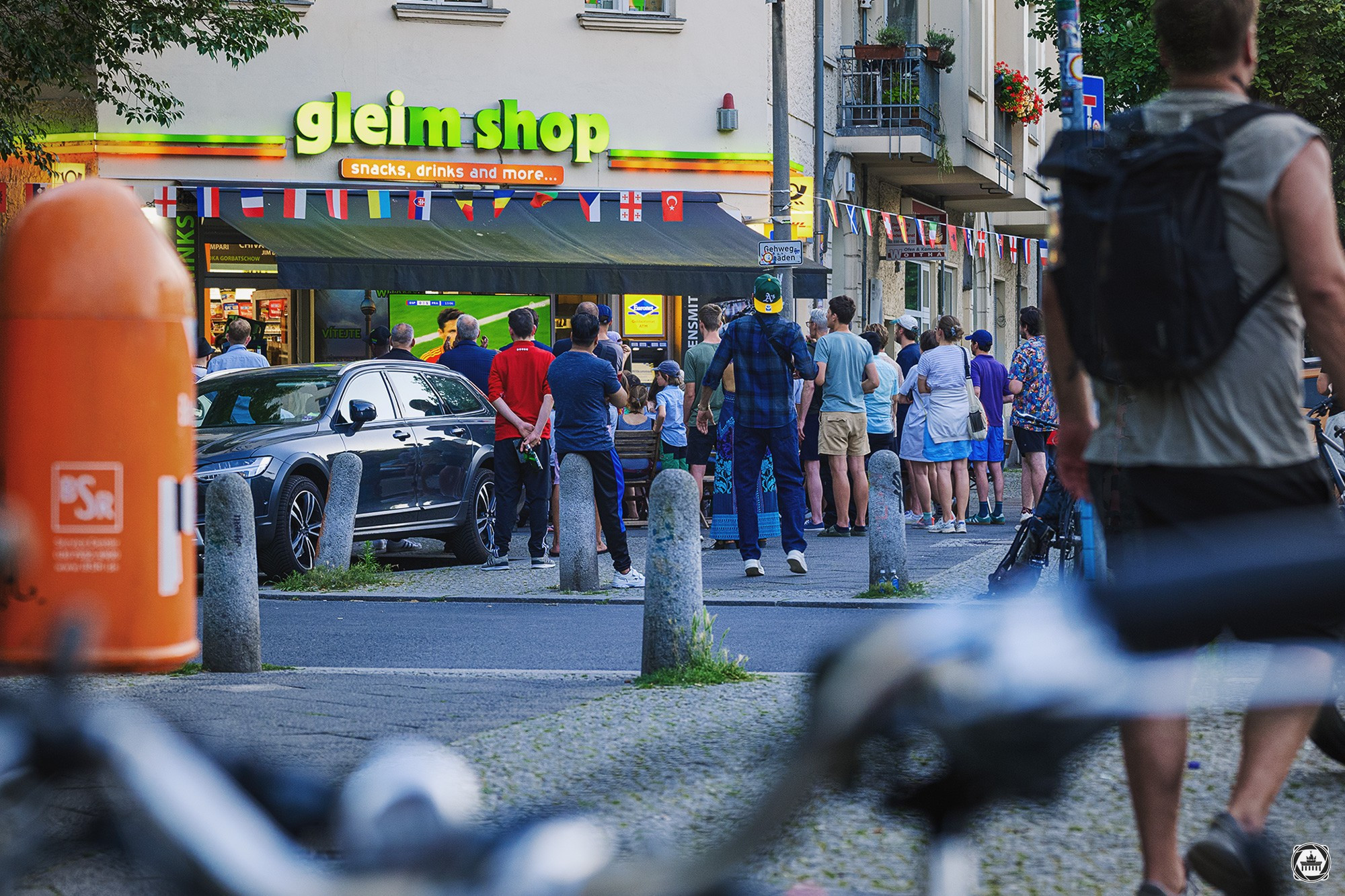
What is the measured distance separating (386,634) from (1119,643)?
8.27 meters

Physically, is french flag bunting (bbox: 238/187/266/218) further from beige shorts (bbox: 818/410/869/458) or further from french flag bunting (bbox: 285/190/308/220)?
beige shorts (bbox: 818/410/869/458)

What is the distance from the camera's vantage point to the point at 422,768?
1.32 metres

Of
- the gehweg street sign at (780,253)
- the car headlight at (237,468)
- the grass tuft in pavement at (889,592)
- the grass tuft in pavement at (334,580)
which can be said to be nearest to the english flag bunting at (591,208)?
the gehweg street sign at (780,253)

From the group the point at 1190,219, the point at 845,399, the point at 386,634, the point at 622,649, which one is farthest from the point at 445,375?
the point at 1190,219

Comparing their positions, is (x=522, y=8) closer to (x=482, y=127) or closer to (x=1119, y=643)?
(x=482, y=127)

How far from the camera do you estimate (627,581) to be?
11.4m

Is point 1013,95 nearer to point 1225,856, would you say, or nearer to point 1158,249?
point 1158,249

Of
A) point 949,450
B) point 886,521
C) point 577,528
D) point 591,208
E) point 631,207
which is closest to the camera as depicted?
point 886,521

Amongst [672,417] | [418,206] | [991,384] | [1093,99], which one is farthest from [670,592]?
[418,206]

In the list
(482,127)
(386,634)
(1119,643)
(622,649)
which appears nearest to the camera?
(1119,643)

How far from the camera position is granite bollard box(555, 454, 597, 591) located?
1106 centimetres

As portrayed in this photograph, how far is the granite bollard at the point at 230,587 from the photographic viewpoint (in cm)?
745

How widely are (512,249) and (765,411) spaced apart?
985 centimetres

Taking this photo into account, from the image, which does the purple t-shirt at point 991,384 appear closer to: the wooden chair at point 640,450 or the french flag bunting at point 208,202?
the wooden chair at point 640,450
